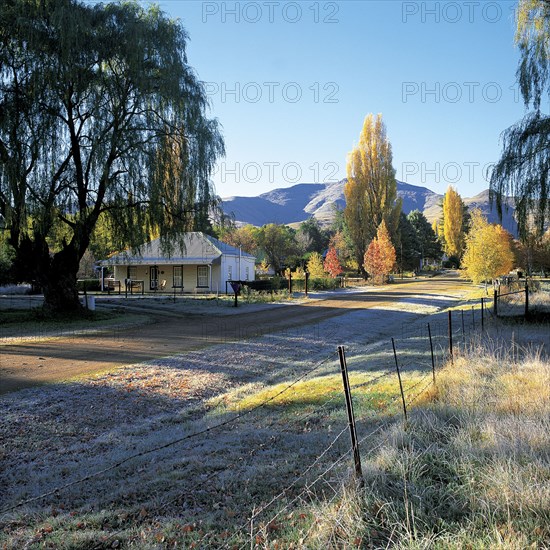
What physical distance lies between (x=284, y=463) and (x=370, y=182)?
53.6 metres

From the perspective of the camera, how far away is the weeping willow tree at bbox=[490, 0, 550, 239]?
43.4ft

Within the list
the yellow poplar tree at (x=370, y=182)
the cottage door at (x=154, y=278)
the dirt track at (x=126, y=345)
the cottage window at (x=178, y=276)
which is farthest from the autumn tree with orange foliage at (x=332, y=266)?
the dirt track at (x=126, y=345)

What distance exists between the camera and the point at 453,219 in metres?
76.4

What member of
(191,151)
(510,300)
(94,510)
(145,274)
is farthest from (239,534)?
(145,274)

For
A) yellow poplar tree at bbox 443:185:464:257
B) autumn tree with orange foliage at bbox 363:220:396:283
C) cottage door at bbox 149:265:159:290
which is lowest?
cottage door at bbox 149:265:159:290

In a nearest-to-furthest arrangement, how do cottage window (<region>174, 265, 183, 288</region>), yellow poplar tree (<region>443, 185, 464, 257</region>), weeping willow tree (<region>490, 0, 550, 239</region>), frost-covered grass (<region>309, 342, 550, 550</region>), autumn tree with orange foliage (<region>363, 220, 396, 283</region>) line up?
frost-covered grass (<region>309, 342, 550, 550</region>) → weeping willow tree (<region>490, 0, 550, 239</region>) → cottage window (<region>174, 265, 183, 288</region>) → autumn tree with orange foliage (<region>363, 220, 396, 283</region>) → yellow poplar tree (<region>443, 185, 464, 257</region>)

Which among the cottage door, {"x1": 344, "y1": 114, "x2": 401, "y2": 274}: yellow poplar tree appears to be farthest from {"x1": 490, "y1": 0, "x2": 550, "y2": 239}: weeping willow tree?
{"x1": 344, "y1": 114, "x2": 401, "y2": 274}: yellow poplar tree

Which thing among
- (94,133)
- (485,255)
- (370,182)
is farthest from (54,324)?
(370,182)

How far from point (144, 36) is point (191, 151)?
417 centimetres

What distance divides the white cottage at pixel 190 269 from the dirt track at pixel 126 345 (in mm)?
16501

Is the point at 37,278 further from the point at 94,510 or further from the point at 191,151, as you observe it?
the point at 94,510

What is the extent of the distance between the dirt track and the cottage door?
715 inches

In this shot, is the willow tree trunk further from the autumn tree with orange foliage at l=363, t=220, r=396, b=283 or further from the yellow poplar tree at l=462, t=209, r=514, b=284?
the autumn tree with orange foliage at l=363, t=220, r=396, b=283

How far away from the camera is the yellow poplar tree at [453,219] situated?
7644 centimetres
